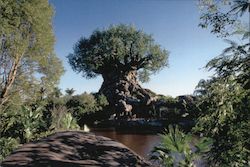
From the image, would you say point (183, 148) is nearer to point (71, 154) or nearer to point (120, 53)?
point (71, 154)

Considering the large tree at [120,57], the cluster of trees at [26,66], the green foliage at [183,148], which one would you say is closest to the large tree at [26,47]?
the cluster of trees at [26,66]

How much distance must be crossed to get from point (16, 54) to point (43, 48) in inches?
69.7

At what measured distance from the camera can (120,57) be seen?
4650cm

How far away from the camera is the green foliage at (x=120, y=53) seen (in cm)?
4650

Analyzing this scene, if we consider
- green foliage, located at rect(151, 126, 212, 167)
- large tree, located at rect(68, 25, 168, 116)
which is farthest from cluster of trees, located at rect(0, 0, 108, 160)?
large tree, located at rect(68, 25, 168, 116)

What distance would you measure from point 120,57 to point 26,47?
1094 inches

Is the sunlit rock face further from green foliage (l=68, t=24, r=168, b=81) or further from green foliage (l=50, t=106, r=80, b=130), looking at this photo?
green foliage (l=68, t=24, r=168, b=81)

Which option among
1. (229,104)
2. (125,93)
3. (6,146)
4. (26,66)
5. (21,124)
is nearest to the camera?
(229,104)

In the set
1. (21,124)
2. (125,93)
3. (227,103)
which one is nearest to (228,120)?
(227,103)

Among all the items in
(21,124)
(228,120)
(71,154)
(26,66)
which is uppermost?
(26,66)

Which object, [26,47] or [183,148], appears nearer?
[183,148]

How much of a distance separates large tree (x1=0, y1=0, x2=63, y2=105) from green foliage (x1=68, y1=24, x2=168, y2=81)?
2520cm

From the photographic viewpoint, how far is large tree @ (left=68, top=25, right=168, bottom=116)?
4566cm

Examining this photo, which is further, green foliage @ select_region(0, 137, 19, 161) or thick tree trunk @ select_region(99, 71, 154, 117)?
thick tree trunk @ select_region(99, 71, 154, 117)
